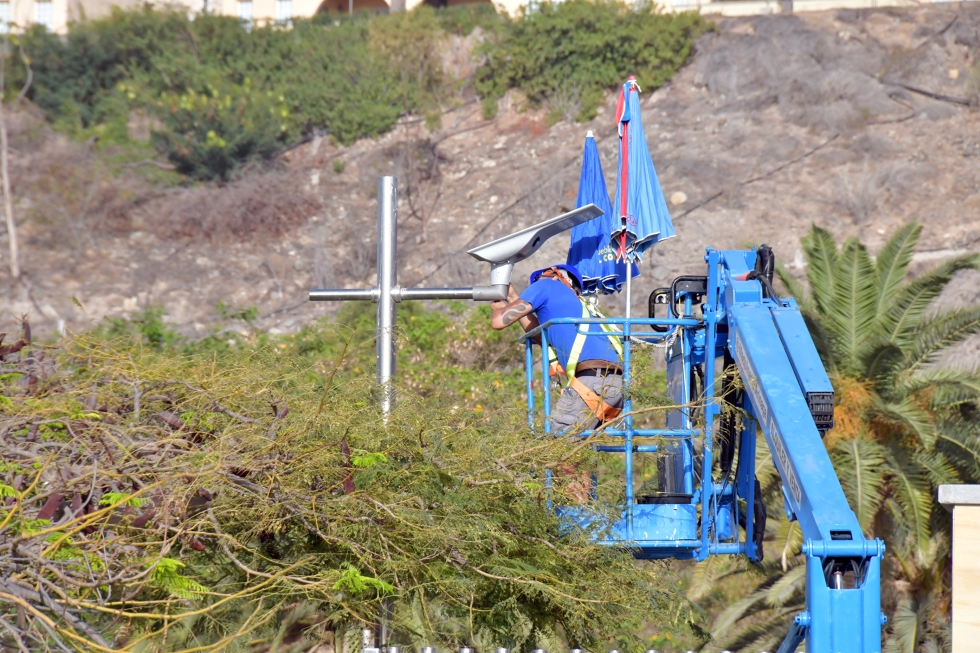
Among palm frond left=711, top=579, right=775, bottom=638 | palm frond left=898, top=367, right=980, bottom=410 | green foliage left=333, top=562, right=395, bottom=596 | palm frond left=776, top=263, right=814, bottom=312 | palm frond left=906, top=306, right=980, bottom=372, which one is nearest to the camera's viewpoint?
green foliage left=333, top=562, right=395, bottom=596

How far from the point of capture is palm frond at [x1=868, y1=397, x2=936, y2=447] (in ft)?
35.4

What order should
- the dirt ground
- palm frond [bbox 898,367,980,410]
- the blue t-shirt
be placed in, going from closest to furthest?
the blue t-shirt
palm frond [bbox 898,367,980,410]
the dirt ground

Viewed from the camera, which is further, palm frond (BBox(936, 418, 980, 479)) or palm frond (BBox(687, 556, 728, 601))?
palm frond (BBox(687, 556, 728, 601))

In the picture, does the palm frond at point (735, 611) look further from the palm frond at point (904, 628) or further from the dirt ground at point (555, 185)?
the dirt ground at point (555, 185)

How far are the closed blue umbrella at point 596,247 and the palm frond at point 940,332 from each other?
5.94 m

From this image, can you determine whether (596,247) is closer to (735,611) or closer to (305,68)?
(735,611)

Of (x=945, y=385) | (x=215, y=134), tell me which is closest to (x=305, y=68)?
(x=215, y=134)

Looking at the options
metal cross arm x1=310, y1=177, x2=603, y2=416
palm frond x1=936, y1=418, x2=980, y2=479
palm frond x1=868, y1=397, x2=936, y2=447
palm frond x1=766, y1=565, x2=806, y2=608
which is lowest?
palm frond x1=766, y1=565, x2=806, y2=608

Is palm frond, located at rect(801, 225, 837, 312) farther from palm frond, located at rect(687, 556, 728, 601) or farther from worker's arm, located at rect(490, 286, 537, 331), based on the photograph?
worker's arm, located at rect(490, 286, 537, 331)

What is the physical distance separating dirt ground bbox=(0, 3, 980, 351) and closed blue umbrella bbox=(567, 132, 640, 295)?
14254 millimetres

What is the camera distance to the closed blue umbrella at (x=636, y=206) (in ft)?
21.4

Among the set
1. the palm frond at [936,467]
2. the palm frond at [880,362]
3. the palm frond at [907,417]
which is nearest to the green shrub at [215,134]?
the palm frond at [880,362]

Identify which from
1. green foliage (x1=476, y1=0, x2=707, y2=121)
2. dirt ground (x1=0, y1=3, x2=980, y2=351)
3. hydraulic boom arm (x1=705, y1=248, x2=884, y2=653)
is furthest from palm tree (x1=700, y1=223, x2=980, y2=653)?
green foliage (x1=476, y1=0, x2=707, y2=121)

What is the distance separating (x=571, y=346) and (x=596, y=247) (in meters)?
0.91
